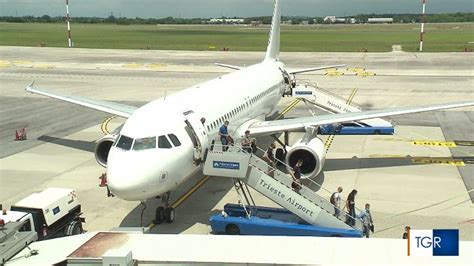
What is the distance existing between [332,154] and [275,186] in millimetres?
11130

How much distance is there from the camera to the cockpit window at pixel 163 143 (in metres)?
16.4

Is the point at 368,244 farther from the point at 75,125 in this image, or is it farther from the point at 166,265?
the point at 75,125

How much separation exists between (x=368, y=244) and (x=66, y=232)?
9.75 metres

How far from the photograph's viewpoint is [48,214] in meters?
15.3

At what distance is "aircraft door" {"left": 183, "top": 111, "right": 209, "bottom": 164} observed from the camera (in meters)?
17.9

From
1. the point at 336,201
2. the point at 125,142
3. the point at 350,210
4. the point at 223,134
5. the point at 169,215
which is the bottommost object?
the point at 169,215

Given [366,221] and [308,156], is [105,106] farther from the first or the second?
[366,221]

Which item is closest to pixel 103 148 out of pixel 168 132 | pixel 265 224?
pixel 168 132

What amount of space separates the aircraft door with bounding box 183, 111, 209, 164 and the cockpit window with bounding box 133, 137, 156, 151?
5.64ft

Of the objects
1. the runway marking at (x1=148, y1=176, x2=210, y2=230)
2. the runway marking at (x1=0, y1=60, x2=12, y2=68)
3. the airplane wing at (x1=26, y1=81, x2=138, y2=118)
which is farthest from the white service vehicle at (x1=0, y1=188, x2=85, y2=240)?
the runway marking at (x1=0, y1=60, x2=12, y2=68)

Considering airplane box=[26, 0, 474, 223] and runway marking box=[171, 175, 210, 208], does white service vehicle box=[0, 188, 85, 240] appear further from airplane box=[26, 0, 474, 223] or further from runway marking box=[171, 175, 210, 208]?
runway marking box=[171, 175, 210, 208]

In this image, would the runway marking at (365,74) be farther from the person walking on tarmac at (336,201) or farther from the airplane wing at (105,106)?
the person walking on tarmac at (336,201)

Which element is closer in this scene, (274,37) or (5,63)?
(274,37)

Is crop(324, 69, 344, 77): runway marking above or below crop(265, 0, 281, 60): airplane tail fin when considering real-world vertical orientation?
below
